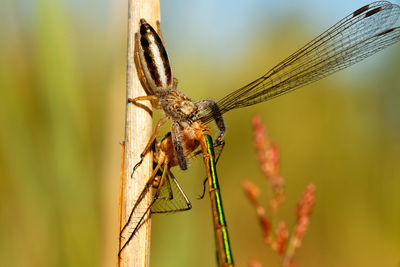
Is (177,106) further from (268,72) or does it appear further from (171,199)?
(268,72)

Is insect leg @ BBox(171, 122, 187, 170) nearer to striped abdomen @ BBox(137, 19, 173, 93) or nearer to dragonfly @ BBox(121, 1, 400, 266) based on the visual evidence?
dragonfly @ BBox(121, 1, 400, 266)

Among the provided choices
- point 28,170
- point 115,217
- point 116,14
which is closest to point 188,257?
point 115,217

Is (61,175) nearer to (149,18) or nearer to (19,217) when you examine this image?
(19,217)

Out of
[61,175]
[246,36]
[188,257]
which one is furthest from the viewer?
[246,36]

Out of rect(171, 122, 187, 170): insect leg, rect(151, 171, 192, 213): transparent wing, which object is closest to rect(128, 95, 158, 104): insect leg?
rect(171, 122, 187, 170): insect leg

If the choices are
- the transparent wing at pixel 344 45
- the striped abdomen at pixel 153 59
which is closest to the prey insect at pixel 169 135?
the striped abdomen at pixel 153 59

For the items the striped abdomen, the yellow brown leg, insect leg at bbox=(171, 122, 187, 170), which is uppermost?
the striped abdomen

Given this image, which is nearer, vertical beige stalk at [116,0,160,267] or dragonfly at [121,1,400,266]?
vertical beige stalk at [116,0,160,267]
